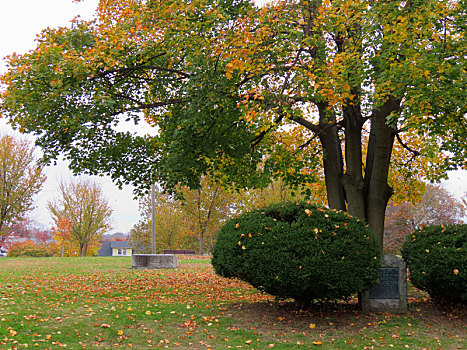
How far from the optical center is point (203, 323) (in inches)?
281

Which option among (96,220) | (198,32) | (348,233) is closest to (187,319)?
(348,233)

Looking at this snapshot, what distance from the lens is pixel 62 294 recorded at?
9.43 m

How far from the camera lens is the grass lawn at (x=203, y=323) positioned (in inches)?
243

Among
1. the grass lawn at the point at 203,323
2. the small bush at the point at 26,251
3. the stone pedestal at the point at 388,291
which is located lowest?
the small bush at the point at 26,251

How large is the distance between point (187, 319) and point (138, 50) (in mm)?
6418

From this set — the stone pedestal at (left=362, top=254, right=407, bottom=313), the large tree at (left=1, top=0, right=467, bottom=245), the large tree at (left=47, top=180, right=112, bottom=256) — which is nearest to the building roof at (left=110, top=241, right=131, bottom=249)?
the large tree at (left=47, top=180, right=112, bottom=256)

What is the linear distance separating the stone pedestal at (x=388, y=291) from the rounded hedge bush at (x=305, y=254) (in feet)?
2.45

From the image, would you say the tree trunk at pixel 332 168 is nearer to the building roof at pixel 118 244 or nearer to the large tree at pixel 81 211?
the large tree at pixel 81 211

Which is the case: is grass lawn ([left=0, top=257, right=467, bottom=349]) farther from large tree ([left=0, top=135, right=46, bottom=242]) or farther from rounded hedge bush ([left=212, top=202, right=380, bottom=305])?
large tree ([left=0, top=135, right=46, bottom=242])

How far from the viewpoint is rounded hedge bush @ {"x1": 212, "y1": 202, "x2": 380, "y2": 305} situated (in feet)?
22.1

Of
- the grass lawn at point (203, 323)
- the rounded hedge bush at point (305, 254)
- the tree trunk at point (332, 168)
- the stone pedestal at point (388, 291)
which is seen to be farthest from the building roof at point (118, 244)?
the rounded hedge bush at point (305, 254)

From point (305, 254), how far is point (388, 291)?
2.39 m

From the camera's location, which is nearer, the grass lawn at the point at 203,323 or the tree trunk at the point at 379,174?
the grass lawn at the point at 203,323

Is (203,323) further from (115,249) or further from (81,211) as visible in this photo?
(115,249)
